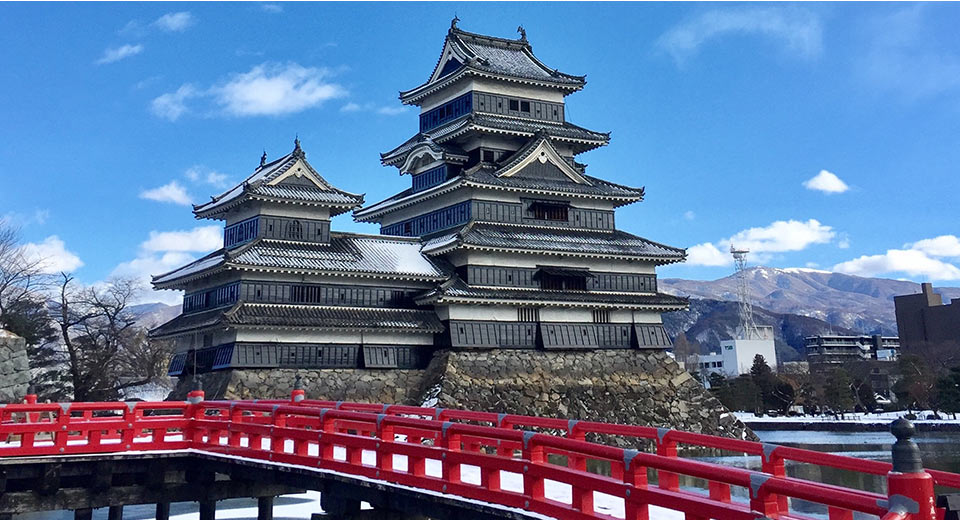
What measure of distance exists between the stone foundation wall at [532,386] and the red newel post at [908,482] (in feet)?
104

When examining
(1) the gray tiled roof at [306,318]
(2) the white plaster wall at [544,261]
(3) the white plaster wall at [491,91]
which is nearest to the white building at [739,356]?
(2) the white plaster wall at [544,261]

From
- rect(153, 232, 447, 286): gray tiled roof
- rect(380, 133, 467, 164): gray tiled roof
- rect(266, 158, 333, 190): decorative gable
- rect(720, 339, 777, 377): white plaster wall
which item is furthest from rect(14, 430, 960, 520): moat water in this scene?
rect(720, 339, 777, 377): white plaster wall

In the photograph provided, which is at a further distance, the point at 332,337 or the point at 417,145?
the point at 417,145

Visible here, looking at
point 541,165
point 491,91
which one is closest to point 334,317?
point 541,165

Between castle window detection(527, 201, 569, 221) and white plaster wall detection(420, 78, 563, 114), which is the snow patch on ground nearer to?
castle window detection(527, 201, 569, 221)

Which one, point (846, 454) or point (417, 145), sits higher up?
point (417, 145)

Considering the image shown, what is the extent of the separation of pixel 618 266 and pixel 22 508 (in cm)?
3373

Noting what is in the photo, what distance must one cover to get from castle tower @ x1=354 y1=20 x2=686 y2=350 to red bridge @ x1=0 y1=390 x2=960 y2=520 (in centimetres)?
1989

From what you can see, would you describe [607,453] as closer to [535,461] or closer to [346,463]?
[535,461]

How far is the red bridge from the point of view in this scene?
845cm

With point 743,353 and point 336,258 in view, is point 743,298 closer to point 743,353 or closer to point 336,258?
point 743,353

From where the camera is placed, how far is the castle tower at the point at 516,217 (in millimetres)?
42719

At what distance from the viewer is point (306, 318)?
38500mm

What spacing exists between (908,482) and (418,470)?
8.25 meters
